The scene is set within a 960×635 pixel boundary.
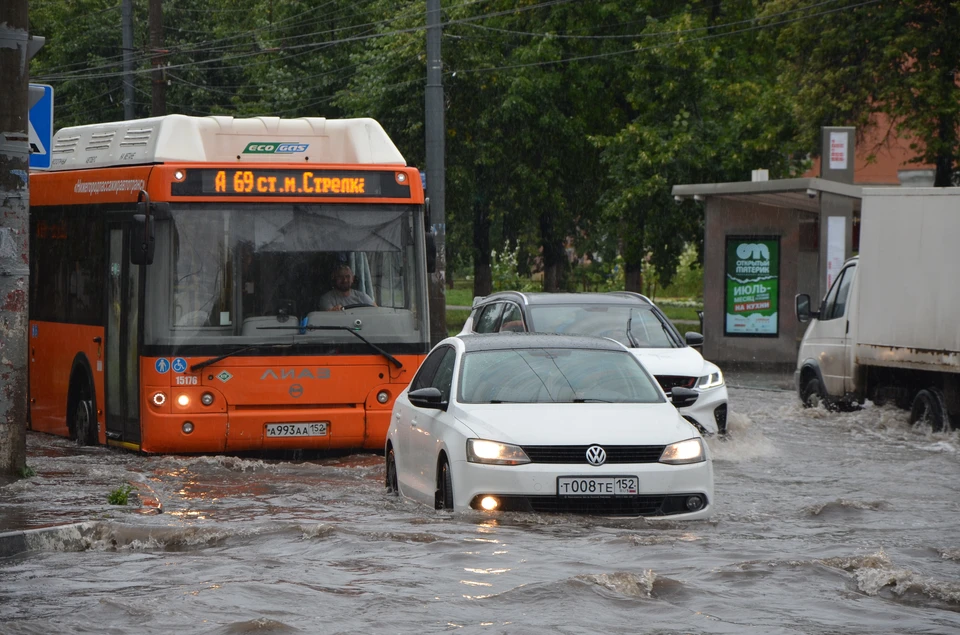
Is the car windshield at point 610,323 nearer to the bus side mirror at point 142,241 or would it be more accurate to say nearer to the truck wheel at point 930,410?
the truck wheel at point 930,410

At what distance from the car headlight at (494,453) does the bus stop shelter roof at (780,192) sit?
1661cm

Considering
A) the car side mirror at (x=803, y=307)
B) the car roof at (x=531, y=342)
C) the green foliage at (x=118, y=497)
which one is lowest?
the green foliage at (x=118, y=497)

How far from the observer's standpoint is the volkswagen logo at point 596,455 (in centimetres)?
903

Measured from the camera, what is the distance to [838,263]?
84.8ft

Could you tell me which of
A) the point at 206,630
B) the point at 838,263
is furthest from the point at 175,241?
the point at 838,263

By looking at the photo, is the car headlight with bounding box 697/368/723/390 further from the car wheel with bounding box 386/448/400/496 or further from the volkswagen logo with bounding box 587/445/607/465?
the volkswagen logo with bounding box 587/445/607/465

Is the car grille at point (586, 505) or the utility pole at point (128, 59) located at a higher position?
the utility pole at point (128, 59)

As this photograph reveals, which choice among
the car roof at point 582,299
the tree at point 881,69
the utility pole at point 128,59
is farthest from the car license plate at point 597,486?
the tree at point 881,69

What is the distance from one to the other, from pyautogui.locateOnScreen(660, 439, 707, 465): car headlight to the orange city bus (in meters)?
4.31

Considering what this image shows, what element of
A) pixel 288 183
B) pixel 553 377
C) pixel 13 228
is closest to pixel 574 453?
pixel 553 377

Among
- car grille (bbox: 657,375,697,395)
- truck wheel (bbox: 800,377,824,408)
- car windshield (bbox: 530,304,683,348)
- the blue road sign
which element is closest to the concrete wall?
truck wheel (bbox: 800,377,824,408)

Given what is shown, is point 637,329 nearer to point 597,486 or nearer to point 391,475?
point 391,475

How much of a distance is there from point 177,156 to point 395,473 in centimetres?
392

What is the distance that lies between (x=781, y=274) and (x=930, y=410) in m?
11.7
